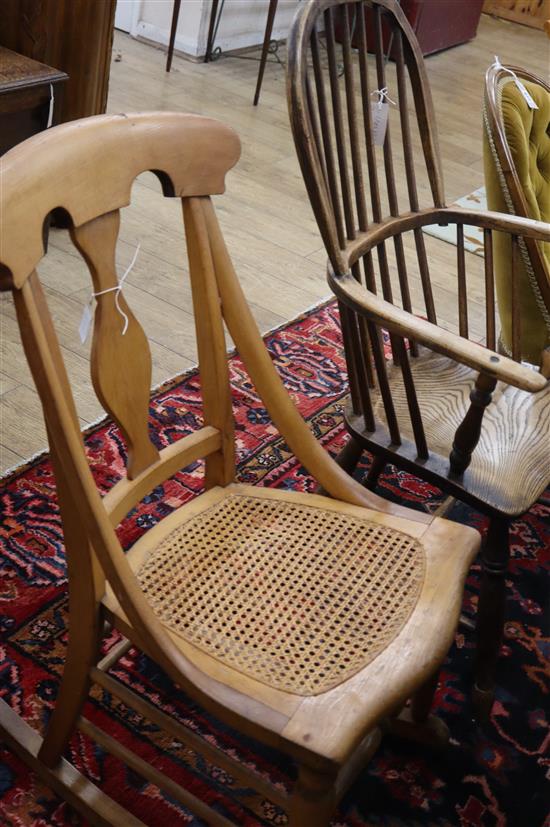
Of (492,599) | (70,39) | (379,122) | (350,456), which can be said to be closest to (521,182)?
(379,122)

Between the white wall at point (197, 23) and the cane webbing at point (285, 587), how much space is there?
13.0 ft

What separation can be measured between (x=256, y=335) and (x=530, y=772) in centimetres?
88

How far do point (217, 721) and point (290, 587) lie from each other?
427 mm

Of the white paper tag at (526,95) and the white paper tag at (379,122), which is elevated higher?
the white paper tag at (526,95)

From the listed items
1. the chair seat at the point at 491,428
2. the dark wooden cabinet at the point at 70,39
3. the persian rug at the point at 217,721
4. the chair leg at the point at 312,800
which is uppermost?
the dark wooden cabinet at the point at 70,39

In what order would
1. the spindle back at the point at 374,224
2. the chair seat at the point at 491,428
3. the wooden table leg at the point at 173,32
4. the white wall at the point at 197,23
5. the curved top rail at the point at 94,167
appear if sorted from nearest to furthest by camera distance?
the curved top rail at the point at 94,167 < the spindle back at the point at 374,224 < the chair seat at the point at 491,428 < the wooden table leg at the point at 173,32 < the white wall at the point at 197,23

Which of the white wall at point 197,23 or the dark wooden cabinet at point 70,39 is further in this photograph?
the white wall at point 197,23

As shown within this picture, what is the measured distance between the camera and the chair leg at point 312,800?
1045mm

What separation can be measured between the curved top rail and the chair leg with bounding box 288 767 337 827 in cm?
62

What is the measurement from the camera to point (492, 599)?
5.05ft

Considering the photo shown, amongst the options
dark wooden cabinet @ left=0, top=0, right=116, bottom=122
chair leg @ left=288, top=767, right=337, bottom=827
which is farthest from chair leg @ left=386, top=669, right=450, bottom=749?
dark wooden cabinet @ left=0, top=0, right=116, bottom=122

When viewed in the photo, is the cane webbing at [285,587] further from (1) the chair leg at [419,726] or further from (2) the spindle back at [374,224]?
(1) the chair leg at [419,726]

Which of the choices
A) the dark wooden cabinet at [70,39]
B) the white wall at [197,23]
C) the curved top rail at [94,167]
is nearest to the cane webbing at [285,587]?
the curved top rail at [94,167]

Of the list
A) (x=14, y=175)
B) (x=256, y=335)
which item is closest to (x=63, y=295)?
(x=256, y=335)
